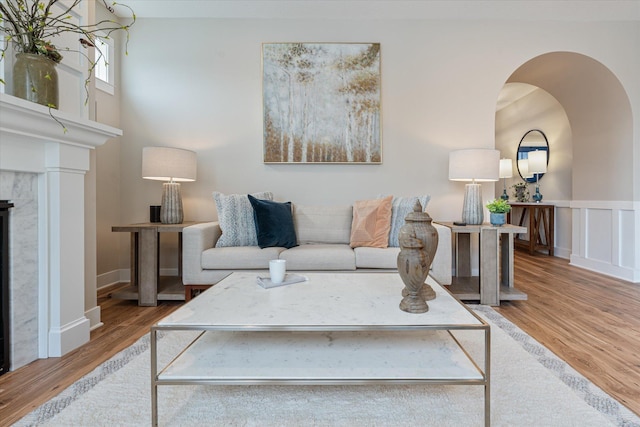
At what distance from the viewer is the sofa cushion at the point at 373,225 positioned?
262 cm

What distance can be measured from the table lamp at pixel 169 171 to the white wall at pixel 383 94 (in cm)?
41

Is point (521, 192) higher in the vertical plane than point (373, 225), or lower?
higher

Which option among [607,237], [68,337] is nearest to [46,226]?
[68,337]

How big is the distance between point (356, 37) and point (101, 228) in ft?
9.81

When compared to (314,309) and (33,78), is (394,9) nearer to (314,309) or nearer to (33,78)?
(33,78)

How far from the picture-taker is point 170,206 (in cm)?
282

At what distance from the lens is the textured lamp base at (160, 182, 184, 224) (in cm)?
281

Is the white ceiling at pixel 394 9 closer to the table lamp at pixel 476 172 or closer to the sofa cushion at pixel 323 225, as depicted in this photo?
the table lamp at pixel 476 172

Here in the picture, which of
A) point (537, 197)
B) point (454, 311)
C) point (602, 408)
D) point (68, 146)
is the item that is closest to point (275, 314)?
point (454, 311)

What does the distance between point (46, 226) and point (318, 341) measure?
1.48 meters

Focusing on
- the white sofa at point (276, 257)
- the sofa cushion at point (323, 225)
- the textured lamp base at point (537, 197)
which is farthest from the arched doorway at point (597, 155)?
the sofa cushion at point (323, 225)

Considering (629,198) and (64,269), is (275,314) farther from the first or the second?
(629,198)

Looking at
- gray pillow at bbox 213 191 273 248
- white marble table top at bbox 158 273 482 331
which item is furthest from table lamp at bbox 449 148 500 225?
gray pillow at bbox 213 191 273 248

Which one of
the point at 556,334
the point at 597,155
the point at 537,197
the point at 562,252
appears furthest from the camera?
the point at 537,197
